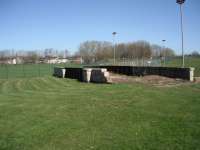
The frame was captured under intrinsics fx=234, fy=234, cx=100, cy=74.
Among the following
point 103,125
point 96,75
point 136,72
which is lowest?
point 103,125

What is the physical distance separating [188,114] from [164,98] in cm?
256

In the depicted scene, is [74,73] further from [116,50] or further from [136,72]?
[116,50]

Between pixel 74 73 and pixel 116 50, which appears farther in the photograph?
pixel 116 50

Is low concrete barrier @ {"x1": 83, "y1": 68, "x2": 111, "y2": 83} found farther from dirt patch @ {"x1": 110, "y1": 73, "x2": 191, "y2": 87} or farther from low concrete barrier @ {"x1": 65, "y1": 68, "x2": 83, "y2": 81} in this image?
low concrete barrier @ {"x1": 65, "y1": 68, "x2": 83, "y2": 81}

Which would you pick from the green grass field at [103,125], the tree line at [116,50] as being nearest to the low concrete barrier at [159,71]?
the green grass field at [103,125]

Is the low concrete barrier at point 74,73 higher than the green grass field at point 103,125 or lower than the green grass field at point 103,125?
higher

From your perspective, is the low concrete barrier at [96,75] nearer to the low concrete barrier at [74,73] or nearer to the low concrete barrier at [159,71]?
the low concrete barrier at [74,73]

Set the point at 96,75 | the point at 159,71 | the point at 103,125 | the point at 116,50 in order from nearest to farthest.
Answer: the point at 103,125
the point at 96,75
the point at 159,71
the point at 116,50

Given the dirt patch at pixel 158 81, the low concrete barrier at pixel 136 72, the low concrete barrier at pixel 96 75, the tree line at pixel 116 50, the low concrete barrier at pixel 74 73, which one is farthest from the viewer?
the tree line at pixel 116 50

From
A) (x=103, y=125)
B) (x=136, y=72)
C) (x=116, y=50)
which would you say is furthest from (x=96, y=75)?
(x=116, y=50)

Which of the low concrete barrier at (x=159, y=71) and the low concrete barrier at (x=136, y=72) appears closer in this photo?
the low concrete barrier at (x=159, y=71)

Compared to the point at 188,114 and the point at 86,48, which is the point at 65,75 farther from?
the point at 86,48

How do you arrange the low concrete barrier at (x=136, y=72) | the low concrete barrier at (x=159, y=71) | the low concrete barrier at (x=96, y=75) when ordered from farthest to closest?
the low concrete barrier at (x=96, y=75)
the low concrete barrier at (x=136, y=72)
the low concrete barrier at (x=159, y=71)

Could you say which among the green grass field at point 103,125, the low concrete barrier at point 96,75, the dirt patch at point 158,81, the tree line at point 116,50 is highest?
the tree line at point 116,50
